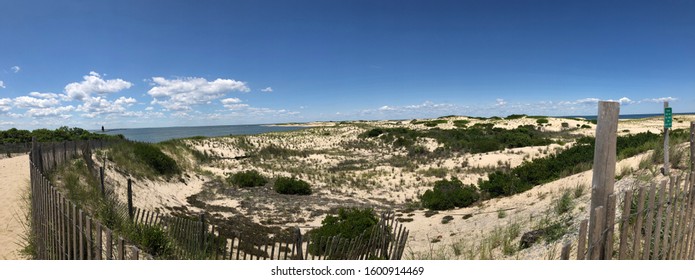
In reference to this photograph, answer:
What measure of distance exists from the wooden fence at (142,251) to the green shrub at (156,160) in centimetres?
759

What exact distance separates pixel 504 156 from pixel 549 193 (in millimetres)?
14739

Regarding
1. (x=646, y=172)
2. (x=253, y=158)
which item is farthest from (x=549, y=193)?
(x=253, y=158)

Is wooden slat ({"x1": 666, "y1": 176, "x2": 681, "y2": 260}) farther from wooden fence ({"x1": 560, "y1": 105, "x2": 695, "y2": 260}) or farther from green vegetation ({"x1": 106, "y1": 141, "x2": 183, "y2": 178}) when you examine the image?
green vegetation ({"x1": 106, "y1": 141, "x2": 183, "y2": 178})

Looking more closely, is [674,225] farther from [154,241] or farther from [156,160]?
[156,160]

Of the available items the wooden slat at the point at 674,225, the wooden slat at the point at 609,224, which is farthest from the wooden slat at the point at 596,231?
the wooden slat at the point at 674,225

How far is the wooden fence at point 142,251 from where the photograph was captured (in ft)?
13.2

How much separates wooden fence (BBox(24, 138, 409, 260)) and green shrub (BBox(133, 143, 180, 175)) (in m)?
7.59

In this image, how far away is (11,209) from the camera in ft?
31.2

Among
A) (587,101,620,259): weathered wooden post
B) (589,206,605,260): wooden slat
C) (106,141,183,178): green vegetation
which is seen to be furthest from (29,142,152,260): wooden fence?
(106,141,183,178): green vegetation

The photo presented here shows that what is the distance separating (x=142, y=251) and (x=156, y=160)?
15284 millimetres

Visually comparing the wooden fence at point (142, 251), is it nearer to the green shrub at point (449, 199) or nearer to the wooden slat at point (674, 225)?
the wooden slat at point (674, 225)

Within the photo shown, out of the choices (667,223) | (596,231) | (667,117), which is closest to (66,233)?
(596,231)

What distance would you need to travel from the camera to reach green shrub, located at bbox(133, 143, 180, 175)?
66.3ft
